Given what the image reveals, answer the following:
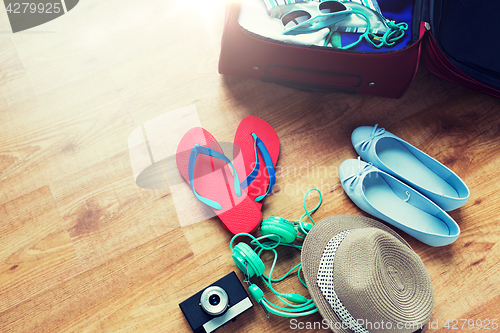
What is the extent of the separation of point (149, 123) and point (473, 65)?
0.92 metres

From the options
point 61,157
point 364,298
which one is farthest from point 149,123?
point 364,298

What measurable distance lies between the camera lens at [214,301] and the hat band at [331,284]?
23cm

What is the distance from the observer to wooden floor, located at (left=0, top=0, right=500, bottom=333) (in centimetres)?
80

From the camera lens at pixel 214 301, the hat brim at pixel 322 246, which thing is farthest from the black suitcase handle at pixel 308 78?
the camera lens at pixel 214 301

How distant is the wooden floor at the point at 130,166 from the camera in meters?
0.80

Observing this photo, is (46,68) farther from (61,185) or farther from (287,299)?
(287,299)

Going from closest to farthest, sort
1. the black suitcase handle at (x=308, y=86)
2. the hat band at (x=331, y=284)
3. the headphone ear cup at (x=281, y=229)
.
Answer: the hat band at (x=331, y=284), the headphone ear cup at (x=281, y=229), the black suitcase handle at (x=308, y=86)

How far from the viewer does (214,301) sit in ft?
2.46

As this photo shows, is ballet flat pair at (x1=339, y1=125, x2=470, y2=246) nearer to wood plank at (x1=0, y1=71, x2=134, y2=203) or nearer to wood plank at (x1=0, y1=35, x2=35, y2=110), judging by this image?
wood plank at (x1=0, y1=71, x2=134, y2=203)

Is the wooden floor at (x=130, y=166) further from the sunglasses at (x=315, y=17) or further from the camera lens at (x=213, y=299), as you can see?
the sunglasses at (x=315, y=17)

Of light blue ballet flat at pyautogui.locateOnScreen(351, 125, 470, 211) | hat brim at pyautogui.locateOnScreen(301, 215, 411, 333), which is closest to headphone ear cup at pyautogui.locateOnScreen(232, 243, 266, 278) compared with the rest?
hat brim at pyautogui.locateOnScreen(301, 215, 411, 333)

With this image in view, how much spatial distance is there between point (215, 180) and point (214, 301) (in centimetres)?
32

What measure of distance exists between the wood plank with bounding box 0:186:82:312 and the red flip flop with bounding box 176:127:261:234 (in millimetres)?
363

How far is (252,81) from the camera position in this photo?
3.12ft
